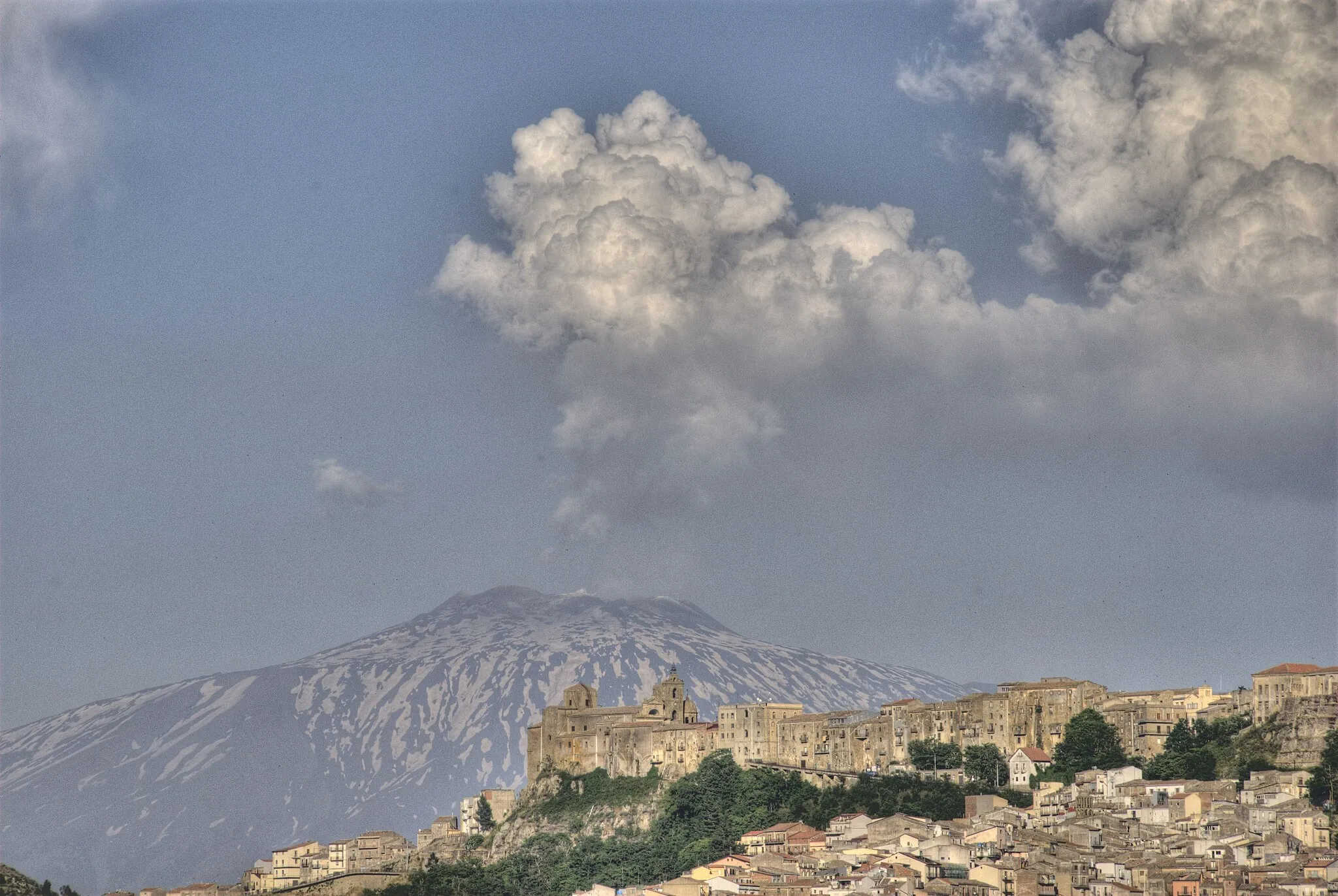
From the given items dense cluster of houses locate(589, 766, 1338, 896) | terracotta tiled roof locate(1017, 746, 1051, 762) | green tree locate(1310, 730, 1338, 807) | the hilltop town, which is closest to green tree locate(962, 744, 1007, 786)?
the hilltop town

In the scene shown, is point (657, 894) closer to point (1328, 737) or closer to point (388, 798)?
point (1328, 737)

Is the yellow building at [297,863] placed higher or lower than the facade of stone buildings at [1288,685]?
lower

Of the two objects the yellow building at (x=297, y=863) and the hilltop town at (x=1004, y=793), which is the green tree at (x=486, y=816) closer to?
the hilltop town at (x=1004, y=793)

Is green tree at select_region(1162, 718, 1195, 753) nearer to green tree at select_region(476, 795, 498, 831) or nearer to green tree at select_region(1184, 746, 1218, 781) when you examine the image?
green tree at select_region(1184, 746, 1218, 781)

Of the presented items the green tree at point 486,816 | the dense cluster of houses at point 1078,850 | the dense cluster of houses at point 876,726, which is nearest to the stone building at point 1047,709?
the dense cluster of houses at point 876,726

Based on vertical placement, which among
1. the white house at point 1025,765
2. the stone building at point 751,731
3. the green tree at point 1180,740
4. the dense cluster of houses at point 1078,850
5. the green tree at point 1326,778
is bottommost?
the dense cluster of houses at point 1078,850

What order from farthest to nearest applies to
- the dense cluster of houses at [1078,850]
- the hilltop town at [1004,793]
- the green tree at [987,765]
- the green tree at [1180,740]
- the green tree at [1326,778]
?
the green tree at [987,765]
the green tree at [1180,740]
the green tree at [1326,778]
the hilltop town at [1004,793]
the dense cluster of houses at [1078,850]

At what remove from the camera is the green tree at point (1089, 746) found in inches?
3039

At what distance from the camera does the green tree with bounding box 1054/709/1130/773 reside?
77.2 meters

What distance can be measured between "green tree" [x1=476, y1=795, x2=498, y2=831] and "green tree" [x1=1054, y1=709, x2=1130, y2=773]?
28385mm

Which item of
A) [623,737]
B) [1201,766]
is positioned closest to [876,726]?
[623,737]

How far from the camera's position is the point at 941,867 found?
68.2 m

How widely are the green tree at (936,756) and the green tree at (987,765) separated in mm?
787

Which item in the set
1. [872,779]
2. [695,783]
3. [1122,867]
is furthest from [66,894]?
→ [1122,867]
